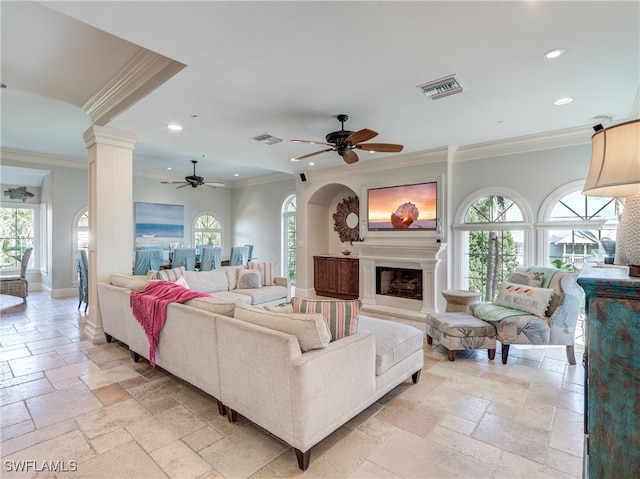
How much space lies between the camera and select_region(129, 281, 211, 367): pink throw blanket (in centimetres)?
294

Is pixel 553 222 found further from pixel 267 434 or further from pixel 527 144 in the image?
pixel 267 434

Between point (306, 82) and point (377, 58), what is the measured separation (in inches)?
27.7

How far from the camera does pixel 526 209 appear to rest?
4.84 m

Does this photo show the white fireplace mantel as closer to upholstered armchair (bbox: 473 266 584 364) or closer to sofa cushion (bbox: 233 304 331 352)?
upholstered armchair (bbox: 473 266 584 364)

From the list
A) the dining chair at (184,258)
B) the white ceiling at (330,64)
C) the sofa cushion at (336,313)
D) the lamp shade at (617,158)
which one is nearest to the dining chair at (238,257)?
the dining chair at (184,258)

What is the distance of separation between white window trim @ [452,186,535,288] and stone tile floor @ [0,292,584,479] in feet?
6.44

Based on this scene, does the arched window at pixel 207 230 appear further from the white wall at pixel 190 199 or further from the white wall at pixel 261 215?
the white wall at pixel 261 215

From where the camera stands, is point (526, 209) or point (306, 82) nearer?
point (306, 82)

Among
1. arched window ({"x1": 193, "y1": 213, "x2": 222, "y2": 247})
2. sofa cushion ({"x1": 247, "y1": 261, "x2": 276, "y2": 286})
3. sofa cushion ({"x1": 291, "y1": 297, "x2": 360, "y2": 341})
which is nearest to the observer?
sofa cushion ({"x1": 291, "y1": 297, "x2": 360, "y2": 341})

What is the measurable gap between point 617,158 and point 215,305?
8.41ft

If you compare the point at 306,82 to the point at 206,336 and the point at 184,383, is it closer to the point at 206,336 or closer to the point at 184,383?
the point at 206,336

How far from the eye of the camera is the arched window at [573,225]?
4.34 meters

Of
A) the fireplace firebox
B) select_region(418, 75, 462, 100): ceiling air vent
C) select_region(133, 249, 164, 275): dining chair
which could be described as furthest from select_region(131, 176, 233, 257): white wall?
select_region(418, 75, 462, 100): ceiling air vent

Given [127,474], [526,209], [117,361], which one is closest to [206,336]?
[127,474]
